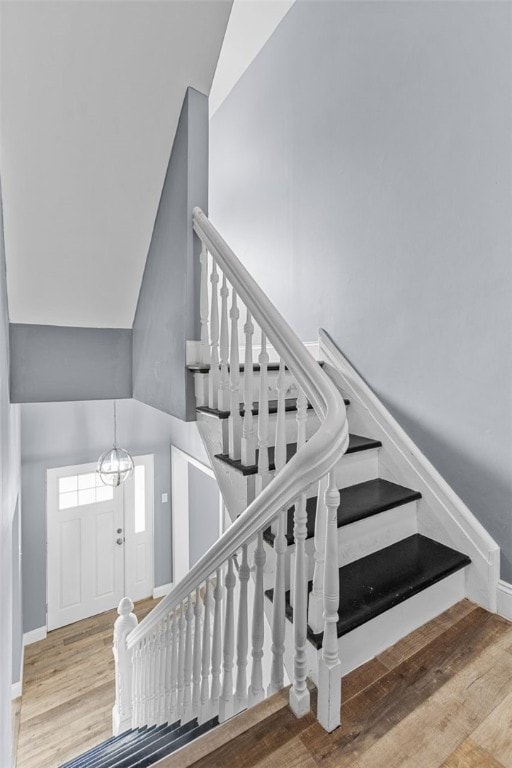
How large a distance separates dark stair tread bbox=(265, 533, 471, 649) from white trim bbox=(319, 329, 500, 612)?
0.19 feet

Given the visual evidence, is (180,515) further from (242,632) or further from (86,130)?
(86,130)

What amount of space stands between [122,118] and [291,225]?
4.54 feet

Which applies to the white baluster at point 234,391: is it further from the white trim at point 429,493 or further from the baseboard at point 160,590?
the baseboard at point 160,590

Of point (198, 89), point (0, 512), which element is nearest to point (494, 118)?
point (198, 89)

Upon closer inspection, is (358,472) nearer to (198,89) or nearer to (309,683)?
(309,683)

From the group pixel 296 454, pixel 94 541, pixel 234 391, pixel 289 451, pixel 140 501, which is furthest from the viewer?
pixel 140 501

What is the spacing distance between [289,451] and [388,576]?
2.21 ft

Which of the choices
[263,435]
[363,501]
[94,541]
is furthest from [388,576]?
[94,541]

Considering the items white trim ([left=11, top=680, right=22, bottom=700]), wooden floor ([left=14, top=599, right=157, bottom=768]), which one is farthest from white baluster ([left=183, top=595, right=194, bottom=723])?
white trim ([left=11, top=680, right=22, bottom=700])

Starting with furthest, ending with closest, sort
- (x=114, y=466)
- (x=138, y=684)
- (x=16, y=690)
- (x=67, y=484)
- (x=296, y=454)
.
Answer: (x=67, y=484) → (x=114, y=466) → (x=16, y=690) → (x=138, y=684) → (x=296, y=454)

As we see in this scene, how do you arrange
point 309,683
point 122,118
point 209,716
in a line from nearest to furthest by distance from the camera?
1. point 309,683
2. point 209,716
3. point 122,118

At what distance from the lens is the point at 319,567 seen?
1.14 metres

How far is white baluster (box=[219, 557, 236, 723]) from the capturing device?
134 centimetres

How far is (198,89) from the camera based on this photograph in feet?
6.30
